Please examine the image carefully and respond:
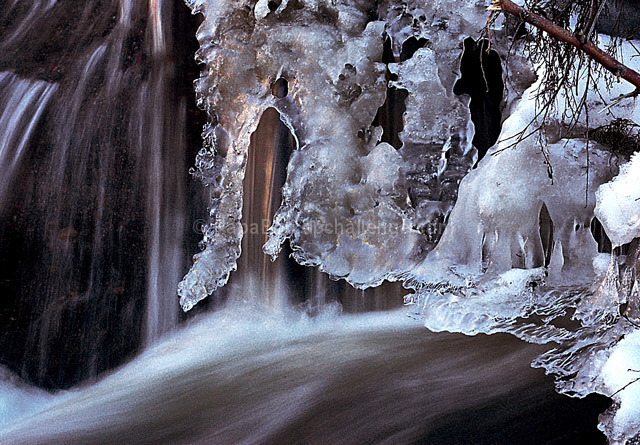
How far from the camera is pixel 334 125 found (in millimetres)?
2090

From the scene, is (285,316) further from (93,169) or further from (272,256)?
(93,169)

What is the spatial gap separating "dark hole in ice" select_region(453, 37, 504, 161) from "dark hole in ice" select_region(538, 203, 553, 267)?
31 centimetres

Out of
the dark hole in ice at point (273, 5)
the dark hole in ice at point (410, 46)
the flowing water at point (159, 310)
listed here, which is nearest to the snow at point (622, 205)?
the flowing water at point (159, 310)

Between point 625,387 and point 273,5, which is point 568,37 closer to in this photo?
point 625,387

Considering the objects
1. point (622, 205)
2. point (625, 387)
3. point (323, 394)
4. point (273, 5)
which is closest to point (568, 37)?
point (622, 205)

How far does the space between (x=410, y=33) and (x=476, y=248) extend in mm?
866

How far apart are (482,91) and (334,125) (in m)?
0.57

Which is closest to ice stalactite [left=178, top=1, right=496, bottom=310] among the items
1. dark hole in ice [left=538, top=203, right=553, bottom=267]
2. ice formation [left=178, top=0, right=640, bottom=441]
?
ice formation [left=178, top=0, right=640, bottom=441]

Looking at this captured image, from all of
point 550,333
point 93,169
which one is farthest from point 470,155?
point 93,169

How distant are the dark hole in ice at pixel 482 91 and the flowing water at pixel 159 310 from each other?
0.65 m

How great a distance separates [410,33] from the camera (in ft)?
7.07

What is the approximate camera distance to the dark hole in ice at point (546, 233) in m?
1.86

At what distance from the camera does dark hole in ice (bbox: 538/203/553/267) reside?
6.09 feet

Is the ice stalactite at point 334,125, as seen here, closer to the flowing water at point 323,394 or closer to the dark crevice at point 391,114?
the dark crevice at point 391,114
